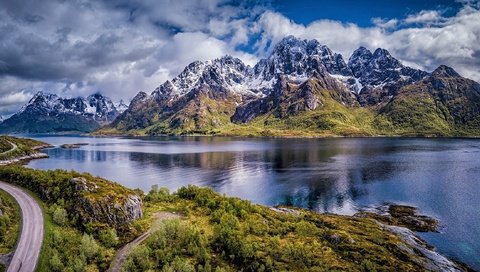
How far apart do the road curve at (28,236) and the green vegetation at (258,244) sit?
12906mm

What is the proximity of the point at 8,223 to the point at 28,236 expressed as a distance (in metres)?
6.55

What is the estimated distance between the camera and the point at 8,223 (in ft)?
184

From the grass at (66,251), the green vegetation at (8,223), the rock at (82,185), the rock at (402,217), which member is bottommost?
the rock at (402,217)

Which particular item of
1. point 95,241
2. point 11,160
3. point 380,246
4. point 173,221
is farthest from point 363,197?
point 11,160

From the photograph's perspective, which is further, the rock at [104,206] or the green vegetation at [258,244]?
the rock at [104,206]

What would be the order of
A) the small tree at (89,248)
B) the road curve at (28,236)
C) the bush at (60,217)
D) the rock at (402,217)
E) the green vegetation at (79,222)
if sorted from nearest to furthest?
the road curve at (28,236)
the green vegetation at (79,222)
the small tree at (89,248)
the bush at (60,217)
the rock at (402,217)

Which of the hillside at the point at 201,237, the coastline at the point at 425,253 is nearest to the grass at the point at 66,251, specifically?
the hillside at the point at 201,237

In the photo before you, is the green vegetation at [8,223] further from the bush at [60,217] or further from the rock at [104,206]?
the rock at [104,206]

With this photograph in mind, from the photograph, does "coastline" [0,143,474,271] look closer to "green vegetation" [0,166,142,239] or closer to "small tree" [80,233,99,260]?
"green vegetation" [0,166,142,239]

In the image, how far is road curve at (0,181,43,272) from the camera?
45.1 metres

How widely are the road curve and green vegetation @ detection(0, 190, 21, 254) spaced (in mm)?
856

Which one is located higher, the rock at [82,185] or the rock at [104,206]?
the rock at [82,185]

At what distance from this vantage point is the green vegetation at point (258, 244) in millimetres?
49938

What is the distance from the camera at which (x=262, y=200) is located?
109938 millimetres
